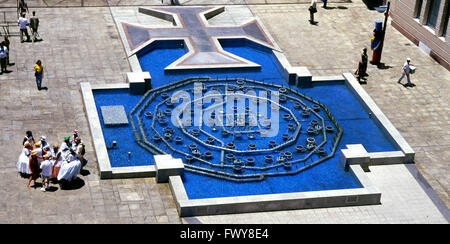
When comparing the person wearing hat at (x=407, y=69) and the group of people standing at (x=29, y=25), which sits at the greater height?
the group of people standing at (x=29, y=25)

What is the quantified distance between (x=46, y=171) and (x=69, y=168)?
92cm

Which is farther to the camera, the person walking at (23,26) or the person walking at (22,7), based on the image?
the person walking at (22,7)

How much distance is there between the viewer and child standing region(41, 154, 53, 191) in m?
31.3

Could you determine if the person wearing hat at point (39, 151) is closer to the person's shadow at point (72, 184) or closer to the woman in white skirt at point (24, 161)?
the woman in white skirt at point (24, 161)

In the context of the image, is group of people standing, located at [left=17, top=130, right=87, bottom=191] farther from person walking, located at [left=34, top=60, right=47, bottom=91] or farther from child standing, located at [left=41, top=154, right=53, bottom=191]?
person walking, located at [left=34, top=60, right=47, bottom=91]

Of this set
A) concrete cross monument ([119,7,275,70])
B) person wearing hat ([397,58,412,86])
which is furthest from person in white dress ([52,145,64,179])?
person wearing hat ([397,58,412,86])

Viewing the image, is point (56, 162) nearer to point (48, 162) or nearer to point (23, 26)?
point (48, 162)

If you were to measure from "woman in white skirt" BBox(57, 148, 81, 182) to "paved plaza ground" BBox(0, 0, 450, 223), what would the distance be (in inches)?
22.9

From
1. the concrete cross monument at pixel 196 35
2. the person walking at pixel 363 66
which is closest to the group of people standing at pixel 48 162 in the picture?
the concrete cross monument at pixel 196 35

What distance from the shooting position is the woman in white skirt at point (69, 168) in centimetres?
3172

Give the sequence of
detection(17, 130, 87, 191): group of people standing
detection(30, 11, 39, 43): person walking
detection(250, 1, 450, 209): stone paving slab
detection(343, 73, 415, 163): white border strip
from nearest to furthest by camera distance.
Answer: detection(17, 130, 87, 191): group of people standing, detection(343, 73, 415, 163): white border strip, detection(250, 1, 450, 209): stone paving slab, detection(30, 11, 39, 43): person walking

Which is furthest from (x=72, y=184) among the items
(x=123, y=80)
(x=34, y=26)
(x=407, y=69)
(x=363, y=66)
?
(x=407, y=69)

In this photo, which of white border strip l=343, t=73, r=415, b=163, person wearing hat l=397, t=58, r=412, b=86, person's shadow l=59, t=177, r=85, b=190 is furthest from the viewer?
person wearing hat l=397, t=58, r=412, b=86

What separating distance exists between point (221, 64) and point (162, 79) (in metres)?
3.51
